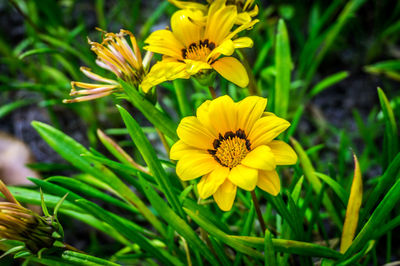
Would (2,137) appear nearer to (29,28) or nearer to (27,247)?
(29,28)

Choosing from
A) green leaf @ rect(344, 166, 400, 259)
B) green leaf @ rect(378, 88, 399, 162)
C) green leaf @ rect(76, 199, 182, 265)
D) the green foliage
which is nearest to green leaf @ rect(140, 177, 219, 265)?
the green foliage

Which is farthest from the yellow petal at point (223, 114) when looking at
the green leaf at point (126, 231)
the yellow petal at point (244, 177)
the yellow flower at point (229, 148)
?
the green leaf at point (126, 231)

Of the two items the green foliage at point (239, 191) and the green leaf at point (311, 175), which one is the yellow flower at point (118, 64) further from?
the green leaf at point (311, 175)

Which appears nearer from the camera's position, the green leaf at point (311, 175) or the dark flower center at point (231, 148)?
the dark flower center at point (231, 148)

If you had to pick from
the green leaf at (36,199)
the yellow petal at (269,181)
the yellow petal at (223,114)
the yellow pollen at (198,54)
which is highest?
the yellow pollen at (198,54)

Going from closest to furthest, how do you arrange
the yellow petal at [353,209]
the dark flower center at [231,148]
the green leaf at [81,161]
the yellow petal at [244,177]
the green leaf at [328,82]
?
the yellow petal at [244,177], the dark flower center at [231,148], the yellow petal at [353,209], the green leaf at [81,161], the green leaf at [328,82]

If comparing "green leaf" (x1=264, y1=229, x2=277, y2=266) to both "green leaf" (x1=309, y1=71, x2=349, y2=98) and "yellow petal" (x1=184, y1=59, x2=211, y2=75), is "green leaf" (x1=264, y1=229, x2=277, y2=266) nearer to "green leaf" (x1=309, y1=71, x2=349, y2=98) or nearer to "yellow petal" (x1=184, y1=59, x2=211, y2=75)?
"yellow petal" (x1=184, y1=59, x2=211, y2=75)
